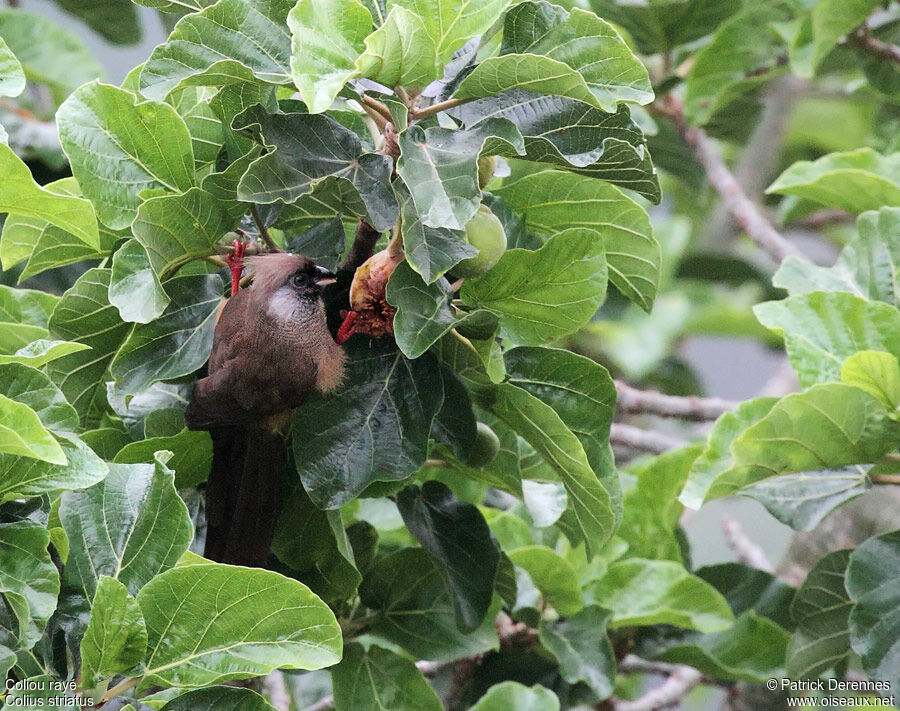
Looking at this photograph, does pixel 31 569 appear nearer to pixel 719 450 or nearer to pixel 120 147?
pixel 120 147

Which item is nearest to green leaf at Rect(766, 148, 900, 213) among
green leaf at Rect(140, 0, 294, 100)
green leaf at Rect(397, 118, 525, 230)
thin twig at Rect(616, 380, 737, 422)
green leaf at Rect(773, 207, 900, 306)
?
green leaf at Rect(773, 207, 900, 306)

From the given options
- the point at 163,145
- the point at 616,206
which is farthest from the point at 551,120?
the point at 163,145

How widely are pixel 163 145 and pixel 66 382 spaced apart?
0.28 m

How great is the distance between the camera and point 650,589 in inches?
58.1

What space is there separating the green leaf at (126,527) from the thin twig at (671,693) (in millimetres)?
979

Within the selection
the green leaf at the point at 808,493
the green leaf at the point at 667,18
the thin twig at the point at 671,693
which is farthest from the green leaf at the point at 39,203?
the green leaf at the point at 667,18

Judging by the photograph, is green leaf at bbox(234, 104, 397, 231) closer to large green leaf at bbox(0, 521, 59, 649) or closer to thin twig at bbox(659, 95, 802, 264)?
large green leaf at bbox(0, 521, 59, 649)

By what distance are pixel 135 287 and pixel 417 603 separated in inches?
21.2

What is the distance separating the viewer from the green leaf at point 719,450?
3.89 ft

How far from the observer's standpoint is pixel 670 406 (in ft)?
5.99

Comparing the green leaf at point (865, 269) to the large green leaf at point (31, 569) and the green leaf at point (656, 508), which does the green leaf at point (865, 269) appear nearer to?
the green leaf at point (656, 508)

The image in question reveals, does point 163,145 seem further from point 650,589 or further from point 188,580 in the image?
point 650,589

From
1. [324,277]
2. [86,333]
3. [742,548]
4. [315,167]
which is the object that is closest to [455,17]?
[315,167]

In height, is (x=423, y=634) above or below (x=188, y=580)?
below
